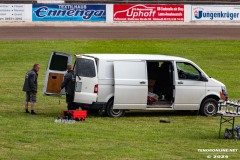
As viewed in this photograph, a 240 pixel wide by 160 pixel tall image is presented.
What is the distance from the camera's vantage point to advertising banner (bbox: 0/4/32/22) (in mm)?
54844

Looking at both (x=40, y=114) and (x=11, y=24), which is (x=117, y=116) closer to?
(x=40, y=114)

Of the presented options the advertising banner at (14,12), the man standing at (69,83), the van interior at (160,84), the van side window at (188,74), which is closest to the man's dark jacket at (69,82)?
the man standing at (69,83)

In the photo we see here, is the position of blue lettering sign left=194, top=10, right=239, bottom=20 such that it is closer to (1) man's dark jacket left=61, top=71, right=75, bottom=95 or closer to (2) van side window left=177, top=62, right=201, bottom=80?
(2) van side window left=177, top=62, right=201, bottom=80

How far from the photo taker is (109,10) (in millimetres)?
56500

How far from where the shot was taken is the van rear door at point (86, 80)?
78.1ft

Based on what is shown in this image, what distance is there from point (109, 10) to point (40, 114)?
32.3m

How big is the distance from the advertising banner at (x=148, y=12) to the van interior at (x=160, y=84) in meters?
31.3

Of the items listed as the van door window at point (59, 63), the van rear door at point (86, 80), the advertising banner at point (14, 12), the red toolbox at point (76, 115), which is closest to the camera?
the red toolbox at point (76, 115)

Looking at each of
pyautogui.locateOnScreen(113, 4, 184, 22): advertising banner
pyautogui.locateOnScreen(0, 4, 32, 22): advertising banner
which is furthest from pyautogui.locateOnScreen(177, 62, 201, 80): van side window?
pyautogui.locateOnScreen(113, 4, 184, 22): advertising banner

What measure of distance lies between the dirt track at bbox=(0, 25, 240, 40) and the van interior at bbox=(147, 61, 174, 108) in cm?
2299

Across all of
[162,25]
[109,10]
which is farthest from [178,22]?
[109,10]

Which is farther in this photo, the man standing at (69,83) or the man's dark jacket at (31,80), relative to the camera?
the man's dark jacket at (31,80)

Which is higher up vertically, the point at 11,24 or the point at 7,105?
the point at 11,24

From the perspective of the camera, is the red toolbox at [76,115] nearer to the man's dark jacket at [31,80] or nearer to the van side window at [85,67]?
the van side window at [85,67]
